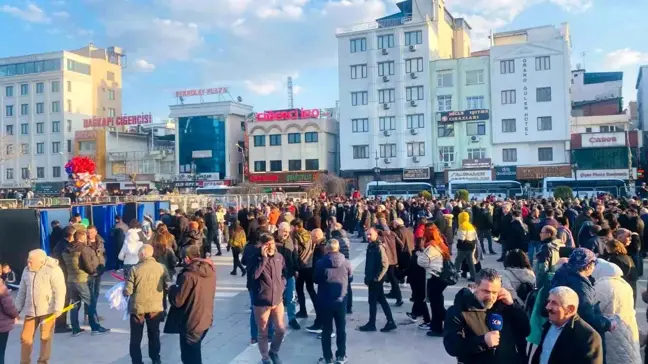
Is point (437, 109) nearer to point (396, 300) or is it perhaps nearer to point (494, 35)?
point (494, 35)

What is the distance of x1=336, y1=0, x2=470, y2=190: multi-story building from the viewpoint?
49.5 m

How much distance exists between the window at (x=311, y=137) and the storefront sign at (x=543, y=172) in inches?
778

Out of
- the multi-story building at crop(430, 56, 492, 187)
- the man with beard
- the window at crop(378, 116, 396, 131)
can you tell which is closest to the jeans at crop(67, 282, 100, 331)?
the man with beard

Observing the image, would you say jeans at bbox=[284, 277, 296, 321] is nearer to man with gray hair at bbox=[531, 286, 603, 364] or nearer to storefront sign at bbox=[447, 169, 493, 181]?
man with gray hair at bbox=[531, 286, 603, 364]

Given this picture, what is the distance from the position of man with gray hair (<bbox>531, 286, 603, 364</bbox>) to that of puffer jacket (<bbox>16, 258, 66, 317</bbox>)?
5.28m

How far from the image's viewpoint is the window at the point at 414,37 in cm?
4947

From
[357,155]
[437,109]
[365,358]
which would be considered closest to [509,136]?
[437,109]

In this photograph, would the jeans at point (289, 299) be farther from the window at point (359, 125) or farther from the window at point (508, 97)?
the window at point (359, 125)

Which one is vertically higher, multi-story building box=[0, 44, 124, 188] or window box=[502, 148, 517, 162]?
multi-story building box=[0, 44, 124, 188]

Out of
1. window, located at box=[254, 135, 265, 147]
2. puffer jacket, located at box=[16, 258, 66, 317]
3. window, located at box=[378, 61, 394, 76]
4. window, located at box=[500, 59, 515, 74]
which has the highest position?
window, located at box=[378, 61, 394, 76]

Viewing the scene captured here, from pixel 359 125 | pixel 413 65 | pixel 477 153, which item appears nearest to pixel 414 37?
pixel 413 65

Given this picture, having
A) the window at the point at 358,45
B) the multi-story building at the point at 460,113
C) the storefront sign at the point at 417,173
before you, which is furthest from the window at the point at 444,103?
the window at the point at 358,45

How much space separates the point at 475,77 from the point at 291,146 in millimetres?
19272

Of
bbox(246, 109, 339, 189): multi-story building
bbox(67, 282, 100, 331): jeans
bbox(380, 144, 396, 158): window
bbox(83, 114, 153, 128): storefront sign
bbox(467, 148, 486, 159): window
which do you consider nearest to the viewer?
bbox(67, 282, 100, 331): jeans
